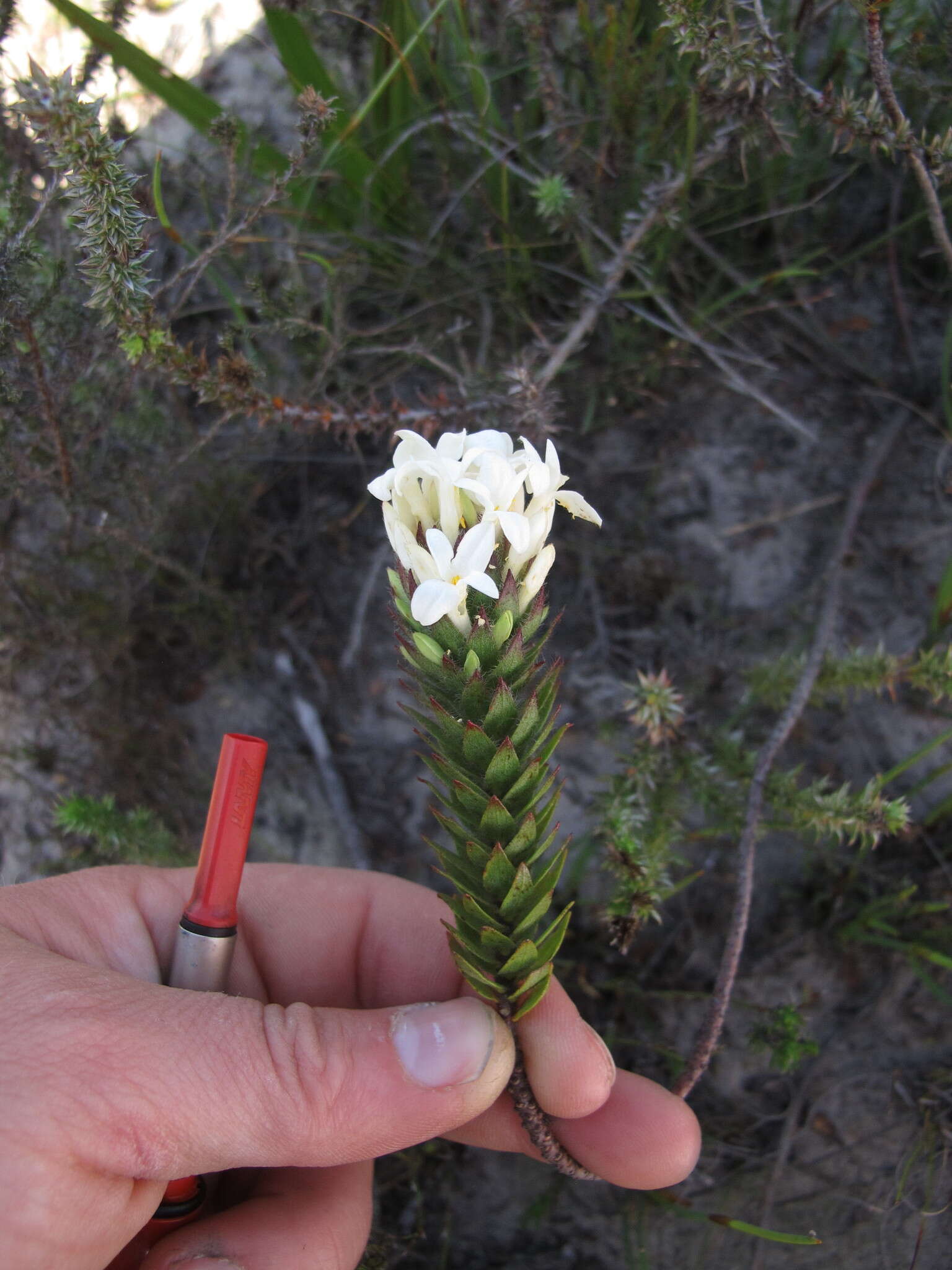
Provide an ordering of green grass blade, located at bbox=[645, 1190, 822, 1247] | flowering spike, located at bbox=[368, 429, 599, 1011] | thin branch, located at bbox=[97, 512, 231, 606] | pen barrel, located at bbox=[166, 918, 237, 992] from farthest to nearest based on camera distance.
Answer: thin branch, located at bbox=[97, 512, 231, 606]
green grass blade, located at bbox=[645, 1190, 822, 1247]
pen barrel, located at bbox=[166, 918, 237, 992]
flowering spike, located at bbox=[368, 429, 599, 1011]

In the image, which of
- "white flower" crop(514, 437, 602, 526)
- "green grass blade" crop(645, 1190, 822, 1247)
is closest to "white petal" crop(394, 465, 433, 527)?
"white flower" crop(514, 437, 602, 526)

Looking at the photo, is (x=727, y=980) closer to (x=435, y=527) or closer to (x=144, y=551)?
(x=435, y=527)

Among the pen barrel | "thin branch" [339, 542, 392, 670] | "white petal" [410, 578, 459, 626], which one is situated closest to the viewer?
"white petal" [410, 578, 459, 626]

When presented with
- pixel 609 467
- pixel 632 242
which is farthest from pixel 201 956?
pixel 632 242

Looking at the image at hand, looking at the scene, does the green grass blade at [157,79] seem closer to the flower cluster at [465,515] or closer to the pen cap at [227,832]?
the flower cluster at [465,515]

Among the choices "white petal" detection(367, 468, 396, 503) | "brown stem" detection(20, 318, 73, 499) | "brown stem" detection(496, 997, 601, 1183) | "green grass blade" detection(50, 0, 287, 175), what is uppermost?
"green grass blade" detection(50, 0, 287, 175)

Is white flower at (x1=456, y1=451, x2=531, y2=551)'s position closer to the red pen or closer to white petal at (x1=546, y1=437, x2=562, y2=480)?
white petal at (x1=546, y1=437, x2=562, y2=480)
